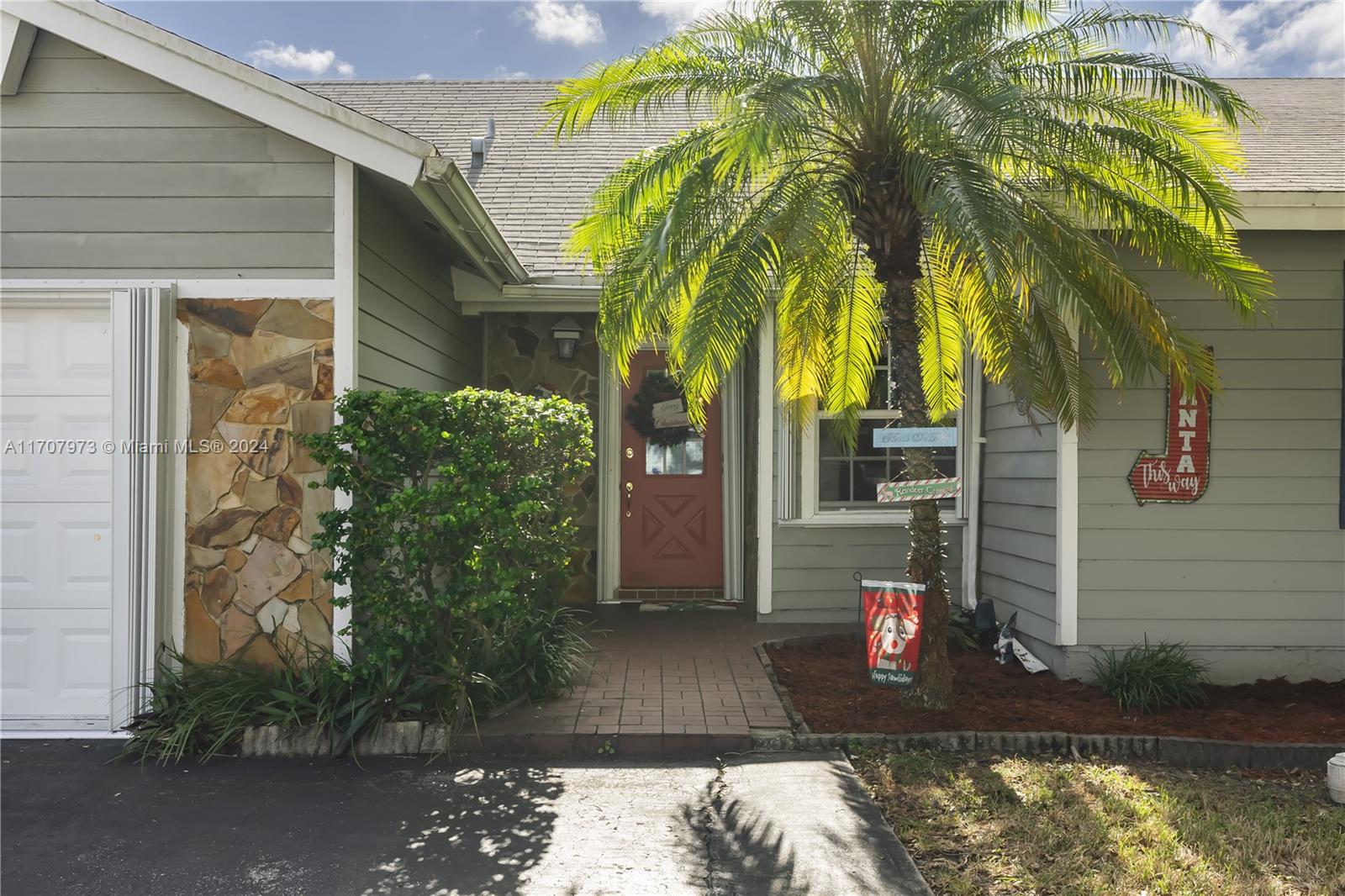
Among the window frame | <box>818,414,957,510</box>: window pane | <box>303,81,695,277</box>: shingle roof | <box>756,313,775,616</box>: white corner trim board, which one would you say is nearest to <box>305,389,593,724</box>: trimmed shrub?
<box>756,313,775,616</box>: white corner trim board

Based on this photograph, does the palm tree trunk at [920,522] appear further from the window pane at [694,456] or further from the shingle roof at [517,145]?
the window pane at [694,456]

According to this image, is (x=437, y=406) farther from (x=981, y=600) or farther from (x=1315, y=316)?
(x=1315, y=316)

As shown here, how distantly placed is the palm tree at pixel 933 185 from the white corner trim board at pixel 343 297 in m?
1.22

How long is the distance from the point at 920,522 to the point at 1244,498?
2296 millimetres

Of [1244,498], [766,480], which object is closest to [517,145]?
[766,480]

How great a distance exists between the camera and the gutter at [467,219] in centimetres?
479

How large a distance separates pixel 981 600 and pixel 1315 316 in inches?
112

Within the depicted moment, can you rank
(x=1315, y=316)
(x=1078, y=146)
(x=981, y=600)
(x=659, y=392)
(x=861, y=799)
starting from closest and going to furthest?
(x=861, y=799) → (x=1078, y=146) → (x=1315, y=316) → (x=981, y=600) → (x=659, y=392)

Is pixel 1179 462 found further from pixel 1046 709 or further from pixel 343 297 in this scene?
pixel 343 297

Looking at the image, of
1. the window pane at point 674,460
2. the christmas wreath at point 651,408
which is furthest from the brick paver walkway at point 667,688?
the christmas wreath at point 651,408

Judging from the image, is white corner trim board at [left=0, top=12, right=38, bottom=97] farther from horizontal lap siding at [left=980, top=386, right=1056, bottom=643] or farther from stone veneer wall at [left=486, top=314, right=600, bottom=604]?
horizontal lap siding at [left=980, top=386, right=1056, bottom=643]

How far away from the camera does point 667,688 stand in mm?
5426

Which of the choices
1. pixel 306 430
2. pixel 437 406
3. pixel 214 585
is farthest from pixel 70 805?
pixel 437 406

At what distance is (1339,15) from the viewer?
5734 mm
